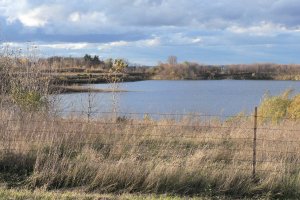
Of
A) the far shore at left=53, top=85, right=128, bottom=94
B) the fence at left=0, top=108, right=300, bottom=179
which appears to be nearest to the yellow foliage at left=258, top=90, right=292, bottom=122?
the far shore at left=53, top=85, right=128, bottom=94

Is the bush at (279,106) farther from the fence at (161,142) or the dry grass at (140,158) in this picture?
the dry grass at (140,158)

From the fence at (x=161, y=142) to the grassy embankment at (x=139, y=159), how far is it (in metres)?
0.02

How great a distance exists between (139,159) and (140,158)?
0.07 metres

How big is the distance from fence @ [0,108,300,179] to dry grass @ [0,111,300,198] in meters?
0.02

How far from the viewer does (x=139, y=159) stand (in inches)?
348

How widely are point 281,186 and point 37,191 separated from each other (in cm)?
406

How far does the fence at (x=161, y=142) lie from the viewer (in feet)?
29.1

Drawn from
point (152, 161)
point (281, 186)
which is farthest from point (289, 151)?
point (152, 161)

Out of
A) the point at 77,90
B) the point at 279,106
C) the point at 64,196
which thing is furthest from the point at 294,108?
the point at 64,196

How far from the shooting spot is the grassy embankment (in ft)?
26.1

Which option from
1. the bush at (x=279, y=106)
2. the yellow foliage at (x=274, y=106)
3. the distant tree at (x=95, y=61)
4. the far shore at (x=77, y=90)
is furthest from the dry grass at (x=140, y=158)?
the distant tree at (x=95, y=61)

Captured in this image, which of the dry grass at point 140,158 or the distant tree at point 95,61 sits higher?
the distant tree at point 95,61

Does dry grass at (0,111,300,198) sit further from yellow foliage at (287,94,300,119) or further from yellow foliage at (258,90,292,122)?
yellow foliage at (258,90,292,122)

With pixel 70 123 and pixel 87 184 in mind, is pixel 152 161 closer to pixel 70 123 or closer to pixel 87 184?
pixel 87 184
